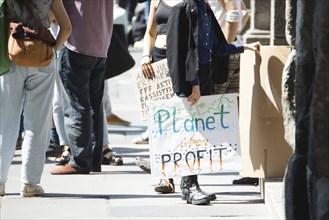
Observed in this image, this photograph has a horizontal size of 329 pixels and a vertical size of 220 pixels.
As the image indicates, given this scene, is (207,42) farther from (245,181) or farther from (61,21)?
(245,181)

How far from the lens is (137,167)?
9.98m

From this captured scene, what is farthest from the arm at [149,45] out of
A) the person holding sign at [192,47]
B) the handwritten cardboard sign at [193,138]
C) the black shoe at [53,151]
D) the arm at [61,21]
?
the black shoe at [53,151]

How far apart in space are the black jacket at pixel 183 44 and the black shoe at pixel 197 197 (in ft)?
2.42

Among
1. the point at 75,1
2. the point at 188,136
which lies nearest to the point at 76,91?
the point at 75,1

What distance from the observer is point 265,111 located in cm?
809

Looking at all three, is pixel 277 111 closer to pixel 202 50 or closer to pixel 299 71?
pixel 202 50

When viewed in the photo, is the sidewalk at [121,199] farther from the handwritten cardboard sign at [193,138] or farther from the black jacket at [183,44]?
the black jacket at [183,44]

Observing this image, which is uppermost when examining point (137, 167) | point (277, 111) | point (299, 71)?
point (299, 71)

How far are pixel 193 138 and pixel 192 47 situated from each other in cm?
68

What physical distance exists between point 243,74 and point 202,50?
581mm

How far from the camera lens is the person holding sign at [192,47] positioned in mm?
7613

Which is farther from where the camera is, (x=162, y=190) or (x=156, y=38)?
(x=162, y=190)

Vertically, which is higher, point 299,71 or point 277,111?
point 299,71

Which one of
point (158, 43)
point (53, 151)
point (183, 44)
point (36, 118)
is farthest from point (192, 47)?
point (53, 151)
